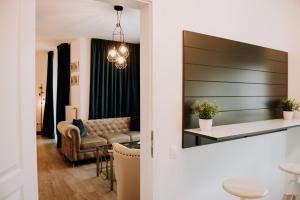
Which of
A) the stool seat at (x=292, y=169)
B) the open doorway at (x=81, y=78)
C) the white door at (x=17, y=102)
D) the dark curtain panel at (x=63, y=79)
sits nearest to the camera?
the white door at (x=17, y=102)

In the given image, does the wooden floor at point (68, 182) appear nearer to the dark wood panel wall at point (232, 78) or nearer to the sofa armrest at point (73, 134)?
the sofa armrest at point (73, 134)

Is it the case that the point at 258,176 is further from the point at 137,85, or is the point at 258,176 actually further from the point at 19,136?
the point at 137,85

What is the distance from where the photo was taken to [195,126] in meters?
1.92

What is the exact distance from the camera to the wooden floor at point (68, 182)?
3291 millimetres

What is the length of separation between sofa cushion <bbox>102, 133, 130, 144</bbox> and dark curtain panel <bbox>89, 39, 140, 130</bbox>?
22.9 inches

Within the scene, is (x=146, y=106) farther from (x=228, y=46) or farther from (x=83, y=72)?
(x=83, y=72)

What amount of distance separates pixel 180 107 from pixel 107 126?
3.85 metres

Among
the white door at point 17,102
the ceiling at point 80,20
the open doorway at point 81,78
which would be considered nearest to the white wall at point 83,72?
the open doorway at point 81,78

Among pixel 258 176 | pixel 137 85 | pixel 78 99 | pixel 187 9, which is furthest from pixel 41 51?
pixel 258 176

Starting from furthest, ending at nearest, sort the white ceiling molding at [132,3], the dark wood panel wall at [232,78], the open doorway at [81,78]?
the dark wood panel wall at [232,78], the open doorway at [81,78], the white ceiling molding at [132,3]

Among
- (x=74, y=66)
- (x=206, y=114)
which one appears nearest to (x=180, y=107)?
(x=206, y=114)

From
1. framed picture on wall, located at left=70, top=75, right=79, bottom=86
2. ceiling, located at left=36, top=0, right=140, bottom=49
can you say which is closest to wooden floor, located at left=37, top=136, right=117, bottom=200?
framed picture on wall, located at left=70, top=75, right=79, bottom=86

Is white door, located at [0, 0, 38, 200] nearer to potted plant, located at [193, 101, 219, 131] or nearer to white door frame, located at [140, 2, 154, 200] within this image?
white door frame, located at [140, 2, 154, 200]

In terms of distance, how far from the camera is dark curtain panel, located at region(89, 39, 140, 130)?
5598 mm
